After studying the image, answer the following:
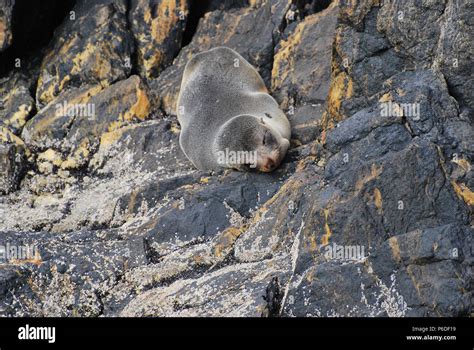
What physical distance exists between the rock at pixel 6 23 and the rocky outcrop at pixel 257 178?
1.09 m

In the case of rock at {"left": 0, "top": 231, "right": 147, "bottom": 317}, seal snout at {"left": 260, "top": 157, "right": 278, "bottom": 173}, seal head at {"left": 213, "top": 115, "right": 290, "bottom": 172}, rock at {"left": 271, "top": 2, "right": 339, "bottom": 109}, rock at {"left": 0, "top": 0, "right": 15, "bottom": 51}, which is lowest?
rock at {"left": 0, "top": 231, "right": 147, "bottom": 317}

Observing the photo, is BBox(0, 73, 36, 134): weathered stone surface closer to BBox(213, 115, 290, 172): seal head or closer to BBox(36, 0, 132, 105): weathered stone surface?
BBox(36, 0, 132, 105): weathered stone surface

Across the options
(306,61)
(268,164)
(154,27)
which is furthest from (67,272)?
(154,27)

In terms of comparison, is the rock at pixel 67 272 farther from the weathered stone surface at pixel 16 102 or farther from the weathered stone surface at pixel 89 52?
the weathered stone surface at pixel 89 52

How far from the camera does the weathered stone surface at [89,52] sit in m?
15.8

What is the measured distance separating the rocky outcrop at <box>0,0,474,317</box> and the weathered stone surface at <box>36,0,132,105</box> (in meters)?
0.03

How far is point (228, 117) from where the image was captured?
13453mm

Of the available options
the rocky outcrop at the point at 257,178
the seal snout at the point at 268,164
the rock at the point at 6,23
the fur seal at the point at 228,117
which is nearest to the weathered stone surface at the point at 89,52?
the rocky outcrop at the point at 257,178

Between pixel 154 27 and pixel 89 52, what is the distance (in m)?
1.45

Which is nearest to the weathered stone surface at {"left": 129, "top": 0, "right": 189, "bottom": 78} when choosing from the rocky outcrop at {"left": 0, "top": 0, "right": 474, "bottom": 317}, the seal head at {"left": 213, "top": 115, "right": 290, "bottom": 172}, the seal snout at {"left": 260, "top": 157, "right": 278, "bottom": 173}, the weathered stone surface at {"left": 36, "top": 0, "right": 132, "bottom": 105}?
the rocky outcrop at {"left": 0, "top": 0, "right": 474, "bottom": 317}

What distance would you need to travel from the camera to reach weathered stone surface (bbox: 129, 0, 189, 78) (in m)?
16.0

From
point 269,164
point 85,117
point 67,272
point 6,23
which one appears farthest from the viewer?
point 6,23

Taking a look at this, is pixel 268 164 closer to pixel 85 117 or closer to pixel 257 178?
pixel 257 178

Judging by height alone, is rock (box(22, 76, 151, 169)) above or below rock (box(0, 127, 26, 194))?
above
